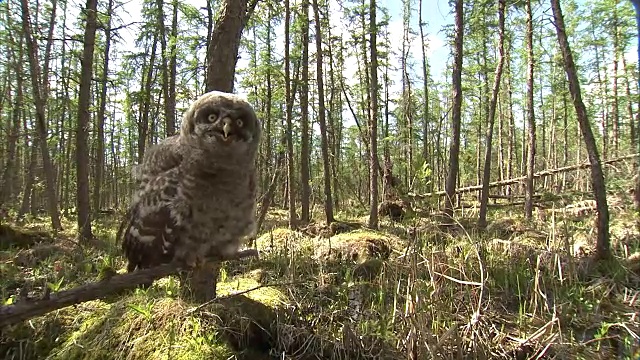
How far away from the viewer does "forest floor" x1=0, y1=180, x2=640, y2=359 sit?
4.43m

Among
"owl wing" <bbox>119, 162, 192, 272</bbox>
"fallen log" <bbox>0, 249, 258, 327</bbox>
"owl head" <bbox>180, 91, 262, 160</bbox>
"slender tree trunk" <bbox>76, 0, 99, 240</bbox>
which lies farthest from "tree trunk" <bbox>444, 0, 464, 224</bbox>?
"fallen log" <bbox>0, 249, 258, 327</bbox>

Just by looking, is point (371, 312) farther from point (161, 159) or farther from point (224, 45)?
point (224, 45)

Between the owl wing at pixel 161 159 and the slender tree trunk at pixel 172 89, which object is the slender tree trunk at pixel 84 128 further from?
the owl wing at pixel 161 159

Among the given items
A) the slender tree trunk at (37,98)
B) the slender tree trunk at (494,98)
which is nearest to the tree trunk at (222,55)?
the slender tree trunk at (37,98)

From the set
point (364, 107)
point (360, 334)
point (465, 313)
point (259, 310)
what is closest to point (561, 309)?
point (465, 313)

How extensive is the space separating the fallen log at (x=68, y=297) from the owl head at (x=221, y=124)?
2.89 ft

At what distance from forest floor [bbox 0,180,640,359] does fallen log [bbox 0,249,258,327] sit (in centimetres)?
129

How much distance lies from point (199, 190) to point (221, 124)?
0.48 meters

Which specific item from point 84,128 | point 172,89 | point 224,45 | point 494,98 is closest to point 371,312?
point 224,45

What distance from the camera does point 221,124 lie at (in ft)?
8.30

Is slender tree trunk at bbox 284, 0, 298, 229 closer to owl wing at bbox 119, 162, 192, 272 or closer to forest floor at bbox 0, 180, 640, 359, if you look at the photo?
forest floor at bbox 0, 180, 640, 359

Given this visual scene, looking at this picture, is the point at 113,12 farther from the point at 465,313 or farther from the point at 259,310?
the point at 465,313

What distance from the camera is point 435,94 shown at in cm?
2934

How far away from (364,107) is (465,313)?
18080 millimetres
